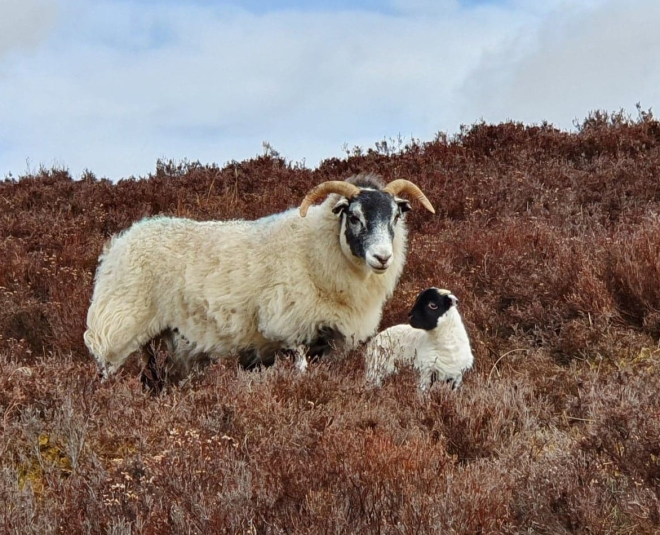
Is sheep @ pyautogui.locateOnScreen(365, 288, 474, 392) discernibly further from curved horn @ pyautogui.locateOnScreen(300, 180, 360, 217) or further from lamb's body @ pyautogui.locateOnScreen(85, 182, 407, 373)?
curved horn @ pyautogui.locateOnScreen(300, 180, 360, 217)

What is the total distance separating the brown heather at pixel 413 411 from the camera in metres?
3.19

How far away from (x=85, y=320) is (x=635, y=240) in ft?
17.2

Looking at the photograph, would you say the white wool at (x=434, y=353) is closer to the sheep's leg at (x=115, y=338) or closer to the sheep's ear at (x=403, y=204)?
the sheep's ear at (x=403, y=204)

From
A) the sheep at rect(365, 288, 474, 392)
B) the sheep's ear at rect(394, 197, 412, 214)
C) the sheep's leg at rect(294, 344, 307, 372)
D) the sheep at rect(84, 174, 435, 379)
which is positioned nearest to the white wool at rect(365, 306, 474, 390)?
the sheep at rect(365, 288, 474, 392)

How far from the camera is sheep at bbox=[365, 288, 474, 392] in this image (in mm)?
6336

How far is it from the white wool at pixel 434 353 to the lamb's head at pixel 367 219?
0.66 meters

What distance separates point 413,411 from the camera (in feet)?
16.3

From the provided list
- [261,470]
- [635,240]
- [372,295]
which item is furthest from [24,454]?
[635,240]

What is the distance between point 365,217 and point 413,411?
2.13 metres

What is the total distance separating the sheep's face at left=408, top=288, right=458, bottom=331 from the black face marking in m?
0.62

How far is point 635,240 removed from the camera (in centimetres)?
736

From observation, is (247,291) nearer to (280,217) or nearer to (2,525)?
(280,217)

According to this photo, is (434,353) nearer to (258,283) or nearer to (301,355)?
(301,355)

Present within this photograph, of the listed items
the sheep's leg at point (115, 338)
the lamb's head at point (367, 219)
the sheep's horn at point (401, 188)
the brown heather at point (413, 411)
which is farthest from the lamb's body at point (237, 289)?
the brown heather at point (413, 411)
